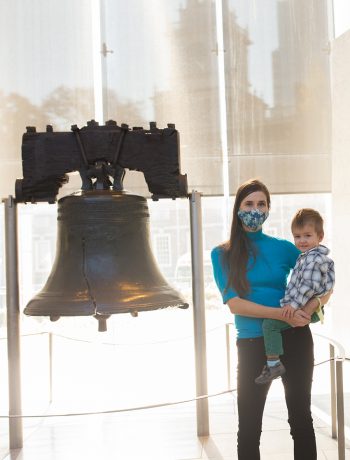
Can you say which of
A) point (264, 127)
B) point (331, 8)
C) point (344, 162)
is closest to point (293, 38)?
point (331, 8)

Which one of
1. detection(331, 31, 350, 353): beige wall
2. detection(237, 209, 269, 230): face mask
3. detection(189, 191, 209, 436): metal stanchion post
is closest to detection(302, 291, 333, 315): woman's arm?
detection(237, 209, 269, 230): face mask

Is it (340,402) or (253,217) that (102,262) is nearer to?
(253,217)

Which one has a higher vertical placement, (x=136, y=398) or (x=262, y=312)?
(x=262, y=312)

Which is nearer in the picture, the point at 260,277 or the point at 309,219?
the point at 260,277

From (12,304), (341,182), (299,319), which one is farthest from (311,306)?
(341,182)

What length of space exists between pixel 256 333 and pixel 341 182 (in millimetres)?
2351

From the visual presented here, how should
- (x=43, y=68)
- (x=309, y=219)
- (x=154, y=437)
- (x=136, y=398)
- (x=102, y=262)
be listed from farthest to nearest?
(x=43, y=68), (x=136, y=398), (x=154, y=437), (x=309, y=219), (x=102, y=262)

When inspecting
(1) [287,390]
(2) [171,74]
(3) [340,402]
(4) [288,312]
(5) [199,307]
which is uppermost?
(2) [171,74]

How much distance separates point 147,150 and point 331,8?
3498 millimetres

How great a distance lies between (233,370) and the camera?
15.3 ft

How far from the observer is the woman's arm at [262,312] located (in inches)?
74.5

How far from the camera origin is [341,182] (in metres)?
4.07

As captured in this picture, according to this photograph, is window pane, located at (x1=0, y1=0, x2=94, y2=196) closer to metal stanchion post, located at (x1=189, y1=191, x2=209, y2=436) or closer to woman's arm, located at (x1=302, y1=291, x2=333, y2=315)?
metal stanchion post, located at (x1=189, y1=191, x2=209, y2=436)

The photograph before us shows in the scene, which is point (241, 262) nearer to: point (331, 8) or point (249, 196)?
point (249, 196)
